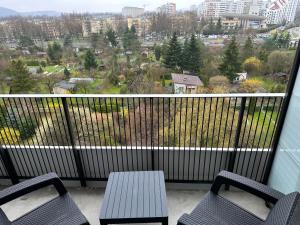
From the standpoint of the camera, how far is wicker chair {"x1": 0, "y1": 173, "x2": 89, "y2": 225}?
5.74 ft

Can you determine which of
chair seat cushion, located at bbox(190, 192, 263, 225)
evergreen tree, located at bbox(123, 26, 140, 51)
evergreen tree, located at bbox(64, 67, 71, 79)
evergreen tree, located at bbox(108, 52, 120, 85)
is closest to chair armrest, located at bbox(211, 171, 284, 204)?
chair seat cushion, located at bbox(190, 192, 263, 225)

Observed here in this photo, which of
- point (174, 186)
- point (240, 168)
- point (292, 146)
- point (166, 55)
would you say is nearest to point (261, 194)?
point (292, 146)

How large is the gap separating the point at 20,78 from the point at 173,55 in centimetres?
338

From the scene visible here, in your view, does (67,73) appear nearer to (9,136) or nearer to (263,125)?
(9,136)

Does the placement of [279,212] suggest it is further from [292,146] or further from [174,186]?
[174,186]

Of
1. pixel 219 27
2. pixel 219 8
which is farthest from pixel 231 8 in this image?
pixel 219 27

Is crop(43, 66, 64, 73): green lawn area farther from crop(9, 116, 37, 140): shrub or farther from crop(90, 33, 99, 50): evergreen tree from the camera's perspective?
crop(9, 116, 37, 140): shrub

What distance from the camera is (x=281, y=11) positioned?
8.76 feet

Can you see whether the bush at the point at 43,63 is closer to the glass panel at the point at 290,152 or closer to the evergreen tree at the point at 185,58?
the evergreen tree at the point at 185,58

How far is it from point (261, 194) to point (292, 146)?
66 cm

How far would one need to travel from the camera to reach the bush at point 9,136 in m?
2.62

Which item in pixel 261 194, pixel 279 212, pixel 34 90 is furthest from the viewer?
pixel 34 90

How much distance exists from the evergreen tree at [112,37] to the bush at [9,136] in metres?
2.56

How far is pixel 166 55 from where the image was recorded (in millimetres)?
4262
